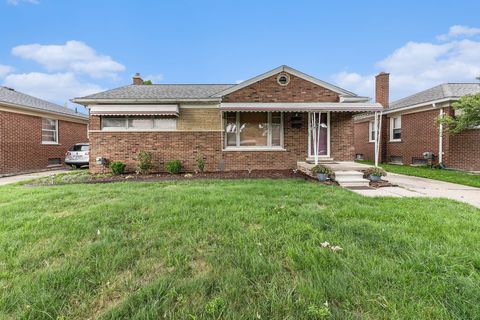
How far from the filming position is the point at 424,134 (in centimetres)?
1366

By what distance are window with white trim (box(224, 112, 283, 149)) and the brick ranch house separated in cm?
882

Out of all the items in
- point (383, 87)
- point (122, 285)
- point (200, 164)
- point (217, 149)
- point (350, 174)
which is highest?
point (383, 87)

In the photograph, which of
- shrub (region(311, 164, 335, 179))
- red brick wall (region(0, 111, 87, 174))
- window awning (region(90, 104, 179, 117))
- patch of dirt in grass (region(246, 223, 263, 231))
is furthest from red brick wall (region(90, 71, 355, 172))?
patch of dirt in grass (region(246, 223, 263, 231))

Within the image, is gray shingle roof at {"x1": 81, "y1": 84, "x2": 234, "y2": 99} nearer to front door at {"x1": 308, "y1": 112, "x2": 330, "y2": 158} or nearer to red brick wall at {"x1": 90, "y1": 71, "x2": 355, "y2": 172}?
red brick wall at {"x1": 90, "y1": 71, "x2": 355, "y2": 172}

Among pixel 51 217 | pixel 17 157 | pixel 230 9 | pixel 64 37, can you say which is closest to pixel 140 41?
pixel 64 37

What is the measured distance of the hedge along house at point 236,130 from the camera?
419 inches

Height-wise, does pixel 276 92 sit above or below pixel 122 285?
above

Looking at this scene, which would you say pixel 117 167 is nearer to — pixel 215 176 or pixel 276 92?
pixel 215 176

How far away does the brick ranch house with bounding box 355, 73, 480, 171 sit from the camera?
12031mm

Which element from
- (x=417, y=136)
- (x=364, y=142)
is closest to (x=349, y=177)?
(x=417, y=136)

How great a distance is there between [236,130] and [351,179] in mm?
5237

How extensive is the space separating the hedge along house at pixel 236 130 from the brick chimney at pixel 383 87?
8.08 metres

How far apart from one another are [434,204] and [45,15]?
62.6 ft

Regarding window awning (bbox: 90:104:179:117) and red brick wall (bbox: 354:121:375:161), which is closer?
window awning (bbox: 90:104:179:117)
